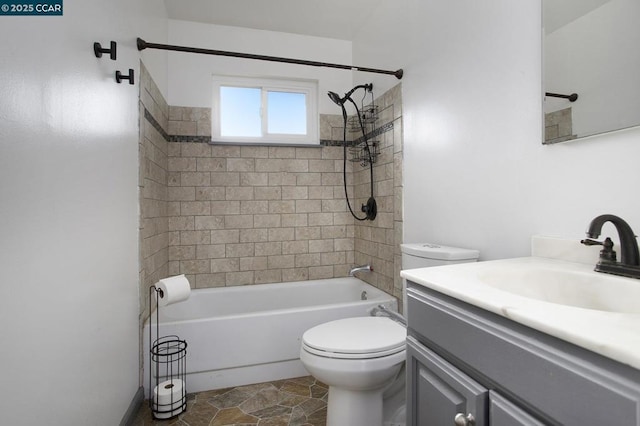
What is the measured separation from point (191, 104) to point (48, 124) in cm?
197

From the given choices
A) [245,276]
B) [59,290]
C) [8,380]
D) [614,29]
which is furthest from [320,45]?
[8,380]

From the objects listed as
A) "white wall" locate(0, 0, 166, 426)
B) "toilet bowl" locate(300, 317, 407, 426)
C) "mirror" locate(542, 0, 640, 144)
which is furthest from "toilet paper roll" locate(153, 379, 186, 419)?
"mirror" locate(542, 0, 640, 144)

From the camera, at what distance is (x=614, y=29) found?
1014 mm

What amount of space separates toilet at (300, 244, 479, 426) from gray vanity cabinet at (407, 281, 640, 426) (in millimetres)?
431

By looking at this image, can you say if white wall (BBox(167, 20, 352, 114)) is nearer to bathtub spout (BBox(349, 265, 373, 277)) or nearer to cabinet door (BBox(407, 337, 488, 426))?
bathtub spout (BBox(349, 265, 373, 277))

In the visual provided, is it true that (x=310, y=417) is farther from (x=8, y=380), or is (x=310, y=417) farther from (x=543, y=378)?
(x=543, y=378)

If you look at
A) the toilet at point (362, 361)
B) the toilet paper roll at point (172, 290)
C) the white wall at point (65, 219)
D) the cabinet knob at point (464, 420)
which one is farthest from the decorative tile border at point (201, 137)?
the cabinet knob at point (464, 420)

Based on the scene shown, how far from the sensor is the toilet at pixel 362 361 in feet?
4.60

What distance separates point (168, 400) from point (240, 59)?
2.67 metres

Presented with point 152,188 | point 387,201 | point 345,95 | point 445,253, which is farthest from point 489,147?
point 152,188

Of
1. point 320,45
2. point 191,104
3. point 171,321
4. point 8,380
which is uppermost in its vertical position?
point 320,45

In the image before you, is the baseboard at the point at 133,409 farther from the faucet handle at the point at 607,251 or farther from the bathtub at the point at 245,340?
the faucet handle at the point at 607,251

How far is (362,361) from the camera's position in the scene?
4.58ft

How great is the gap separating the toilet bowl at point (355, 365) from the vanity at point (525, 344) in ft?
1.40
